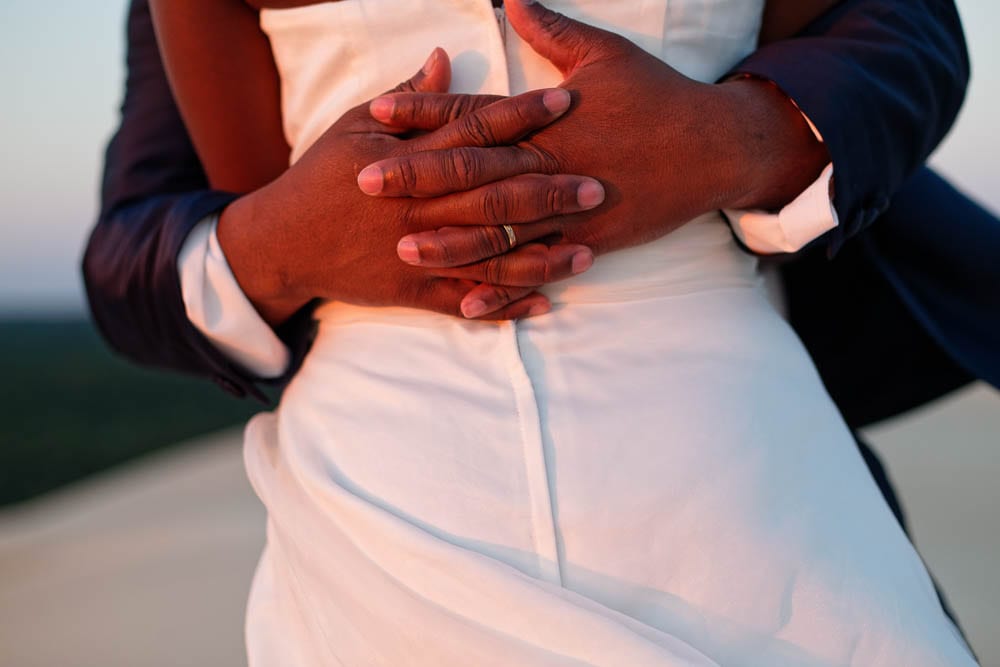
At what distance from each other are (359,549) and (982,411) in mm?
10071

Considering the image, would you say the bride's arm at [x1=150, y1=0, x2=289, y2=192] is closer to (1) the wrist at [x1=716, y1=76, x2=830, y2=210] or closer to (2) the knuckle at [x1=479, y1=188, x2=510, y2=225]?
(2) the knuckle at [x1=479, y1=188, x2=510, y2=225]

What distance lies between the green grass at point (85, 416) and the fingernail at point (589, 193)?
26.5ft

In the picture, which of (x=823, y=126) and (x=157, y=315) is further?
(x=157, y=315)

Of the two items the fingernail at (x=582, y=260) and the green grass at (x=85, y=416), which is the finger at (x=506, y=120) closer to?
the fingernail at (x=582, y=260)

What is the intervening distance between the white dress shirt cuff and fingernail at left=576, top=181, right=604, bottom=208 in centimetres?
56

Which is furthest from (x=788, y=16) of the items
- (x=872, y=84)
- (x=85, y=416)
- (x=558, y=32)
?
(x=85, y=416)

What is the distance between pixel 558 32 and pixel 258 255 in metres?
0.53

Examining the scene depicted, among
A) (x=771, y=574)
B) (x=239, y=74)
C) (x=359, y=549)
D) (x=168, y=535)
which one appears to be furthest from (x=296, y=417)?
(x=168, y=535)

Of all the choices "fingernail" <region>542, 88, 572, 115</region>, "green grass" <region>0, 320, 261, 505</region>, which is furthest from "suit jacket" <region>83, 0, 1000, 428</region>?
"green grass" <region>0, 320, 261, 505</region>

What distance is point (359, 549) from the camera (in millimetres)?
1042

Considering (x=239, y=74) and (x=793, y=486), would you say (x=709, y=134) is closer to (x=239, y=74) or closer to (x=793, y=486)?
(x=793, y=486)

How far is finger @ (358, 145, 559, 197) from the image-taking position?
41.3 inches

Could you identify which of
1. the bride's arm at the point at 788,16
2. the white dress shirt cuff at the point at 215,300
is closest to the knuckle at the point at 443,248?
the white dress shirt cuff at the point at 215,300

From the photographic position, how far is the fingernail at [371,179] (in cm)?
106
